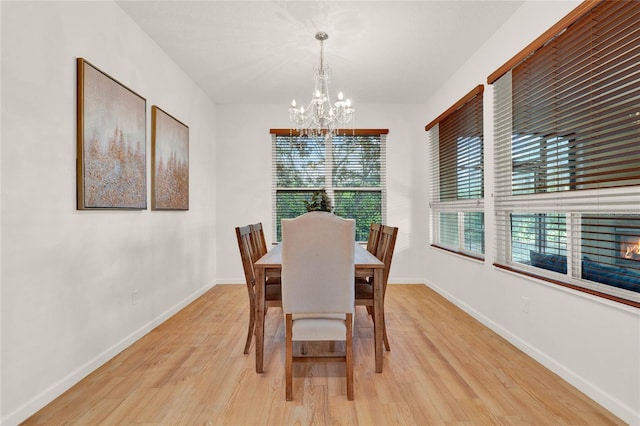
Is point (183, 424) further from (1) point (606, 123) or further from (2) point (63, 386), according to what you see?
(1) point (606, 123)

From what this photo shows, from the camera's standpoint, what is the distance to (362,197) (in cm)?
508

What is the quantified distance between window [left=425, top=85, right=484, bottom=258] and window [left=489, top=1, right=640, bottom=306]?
532mm

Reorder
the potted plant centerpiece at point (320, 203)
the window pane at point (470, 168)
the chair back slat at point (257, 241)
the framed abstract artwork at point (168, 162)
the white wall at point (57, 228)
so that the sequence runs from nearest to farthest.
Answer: the white wall at point (57, 228), the chair back slat at point (257, 241), the framed abstract artwork at point (168, 162), the window pane at point (470, 168), the potted plant centerpiece at point (320, 203)

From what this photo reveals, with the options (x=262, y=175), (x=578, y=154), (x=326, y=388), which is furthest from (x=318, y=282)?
(x=262, y=175)

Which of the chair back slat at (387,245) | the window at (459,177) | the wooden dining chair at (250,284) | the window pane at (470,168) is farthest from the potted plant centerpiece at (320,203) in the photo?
the wooden dining chair at (250,284)

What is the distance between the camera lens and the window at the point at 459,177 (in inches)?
136

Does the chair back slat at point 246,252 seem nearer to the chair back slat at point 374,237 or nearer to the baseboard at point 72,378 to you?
the baseboard at point 72,378

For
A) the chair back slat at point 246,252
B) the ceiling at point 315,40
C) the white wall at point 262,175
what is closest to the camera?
the chair back slat at point 246,252

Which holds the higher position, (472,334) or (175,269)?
(175,269)

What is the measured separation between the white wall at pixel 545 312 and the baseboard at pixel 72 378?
10.2ft

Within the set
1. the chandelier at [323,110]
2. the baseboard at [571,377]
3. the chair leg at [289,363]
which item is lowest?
the baseboard at [571,377]

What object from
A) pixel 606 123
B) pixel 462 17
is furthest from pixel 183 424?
pixel 462 17

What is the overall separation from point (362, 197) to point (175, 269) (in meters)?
2.81

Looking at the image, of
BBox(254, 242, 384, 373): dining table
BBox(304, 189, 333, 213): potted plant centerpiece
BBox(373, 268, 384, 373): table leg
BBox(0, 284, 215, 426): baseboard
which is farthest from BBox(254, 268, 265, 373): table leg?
BBox(304, 189, 333, 213): potted plant centerpiece
